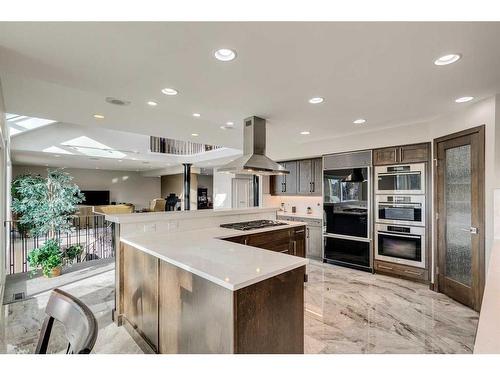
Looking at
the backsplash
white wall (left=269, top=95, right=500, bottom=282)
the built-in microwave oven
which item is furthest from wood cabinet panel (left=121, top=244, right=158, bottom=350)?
the backsplash

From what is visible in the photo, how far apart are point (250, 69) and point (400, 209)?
10.4 ft

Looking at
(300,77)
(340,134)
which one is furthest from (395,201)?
(300,77)

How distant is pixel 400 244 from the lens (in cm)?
374

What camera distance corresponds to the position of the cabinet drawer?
3535 mm

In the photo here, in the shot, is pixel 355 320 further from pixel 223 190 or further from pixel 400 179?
pixel 223 190

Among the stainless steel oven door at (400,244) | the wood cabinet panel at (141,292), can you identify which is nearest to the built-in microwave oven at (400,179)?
the stainless steel oven door at (400,244)

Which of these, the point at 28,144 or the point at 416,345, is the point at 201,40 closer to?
the point at 416,345

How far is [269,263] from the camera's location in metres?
1.66

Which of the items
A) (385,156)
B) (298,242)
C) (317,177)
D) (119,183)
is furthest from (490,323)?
(119,183)

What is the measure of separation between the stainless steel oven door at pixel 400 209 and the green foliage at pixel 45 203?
554 centimetres

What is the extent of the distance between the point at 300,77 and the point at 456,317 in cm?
297

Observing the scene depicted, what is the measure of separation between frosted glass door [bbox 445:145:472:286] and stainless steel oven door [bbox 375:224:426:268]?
0.38 meters

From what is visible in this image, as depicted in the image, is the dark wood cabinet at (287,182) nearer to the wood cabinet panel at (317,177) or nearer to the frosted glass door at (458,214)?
the wood cabinet panel at (317,177)
